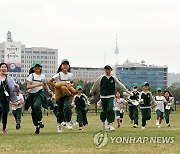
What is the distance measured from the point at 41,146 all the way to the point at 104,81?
16.6 ft

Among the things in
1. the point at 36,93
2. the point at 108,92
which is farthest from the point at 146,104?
the point at 36,93

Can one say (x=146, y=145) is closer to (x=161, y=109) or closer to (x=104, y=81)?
(x=104, y=81)

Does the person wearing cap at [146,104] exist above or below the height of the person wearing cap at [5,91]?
below

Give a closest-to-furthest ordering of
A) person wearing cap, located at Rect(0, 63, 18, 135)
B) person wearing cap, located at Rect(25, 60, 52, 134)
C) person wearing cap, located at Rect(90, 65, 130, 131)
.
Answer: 1. person wearing cap, located at Rect(0, 63, 18, 135)
2. person wearing cap, located at Rect(25, 60, 52, 134)
3. person wearing cap, located at Rect(90, 65, 130, 131)

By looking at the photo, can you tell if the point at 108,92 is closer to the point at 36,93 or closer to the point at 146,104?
the point at 36,93

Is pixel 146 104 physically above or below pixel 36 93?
below

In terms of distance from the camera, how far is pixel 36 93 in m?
13.2

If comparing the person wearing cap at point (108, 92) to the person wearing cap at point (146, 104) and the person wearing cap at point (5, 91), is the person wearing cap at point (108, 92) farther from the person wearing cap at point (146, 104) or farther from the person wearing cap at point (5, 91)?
the person wearing cap at point (146, 104)

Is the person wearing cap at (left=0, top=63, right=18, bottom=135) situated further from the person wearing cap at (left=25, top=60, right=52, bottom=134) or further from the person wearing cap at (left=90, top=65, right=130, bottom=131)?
the person wearing cap at (left=90, top=65, right=130, bottom=131)

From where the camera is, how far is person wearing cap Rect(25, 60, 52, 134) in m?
13.1

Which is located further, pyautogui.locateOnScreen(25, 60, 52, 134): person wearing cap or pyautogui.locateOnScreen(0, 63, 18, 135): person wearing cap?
pyautogui.locateOnScreen(25, 60, 52, 134): person wearing cap

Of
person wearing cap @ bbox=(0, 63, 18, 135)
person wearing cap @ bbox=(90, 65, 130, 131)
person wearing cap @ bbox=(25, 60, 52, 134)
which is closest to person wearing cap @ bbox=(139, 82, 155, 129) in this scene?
person wearing cap @ bbox=(90, 65, 130, 131)

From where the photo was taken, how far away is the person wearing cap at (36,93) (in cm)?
1306

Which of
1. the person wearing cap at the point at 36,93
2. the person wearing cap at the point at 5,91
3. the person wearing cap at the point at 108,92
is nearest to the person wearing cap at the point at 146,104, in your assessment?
the person wearing cap at the point at 108,92
